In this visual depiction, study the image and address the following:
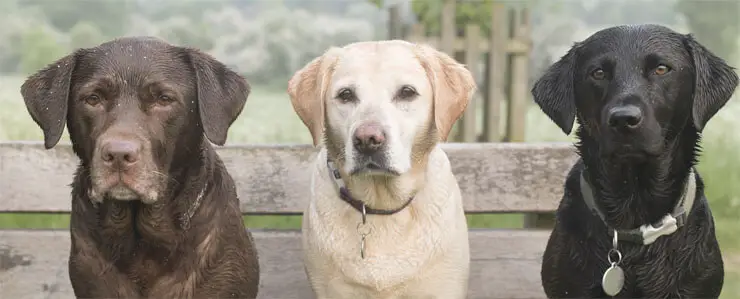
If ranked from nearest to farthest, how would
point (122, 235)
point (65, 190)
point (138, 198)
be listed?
1. point (138, 198)
2. point (122, 235)
3. point (65, 190)

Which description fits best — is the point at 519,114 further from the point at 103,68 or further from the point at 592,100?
the point at 103,68

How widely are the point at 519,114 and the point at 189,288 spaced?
183 inches

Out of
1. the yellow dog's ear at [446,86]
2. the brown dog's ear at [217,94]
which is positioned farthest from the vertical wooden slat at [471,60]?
the brown dog's ear at [217,94]

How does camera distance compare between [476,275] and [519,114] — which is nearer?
[476,275]

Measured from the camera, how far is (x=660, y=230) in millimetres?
2990

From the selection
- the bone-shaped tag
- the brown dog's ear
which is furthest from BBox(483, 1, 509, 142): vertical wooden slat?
the brown dog's ear

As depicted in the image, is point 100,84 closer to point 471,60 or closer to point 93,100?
point 93,100

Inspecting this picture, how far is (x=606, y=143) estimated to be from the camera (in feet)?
9.51

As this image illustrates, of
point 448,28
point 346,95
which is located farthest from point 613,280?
point 448,28

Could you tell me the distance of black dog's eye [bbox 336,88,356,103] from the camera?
301 centimetres

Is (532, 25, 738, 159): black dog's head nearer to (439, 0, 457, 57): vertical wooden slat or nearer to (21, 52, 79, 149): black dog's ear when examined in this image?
(21, 52, 79, 149): black dog's ear

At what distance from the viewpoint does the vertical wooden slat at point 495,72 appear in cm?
726

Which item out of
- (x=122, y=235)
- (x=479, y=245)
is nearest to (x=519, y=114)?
(x=479, y=245)

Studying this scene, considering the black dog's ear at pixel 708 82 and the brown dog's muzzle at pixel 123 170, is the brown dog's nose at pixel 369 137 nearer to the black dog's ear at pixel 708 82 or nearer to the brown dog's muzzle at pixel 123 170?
the brown dog's muzzle at pixel 123 170
